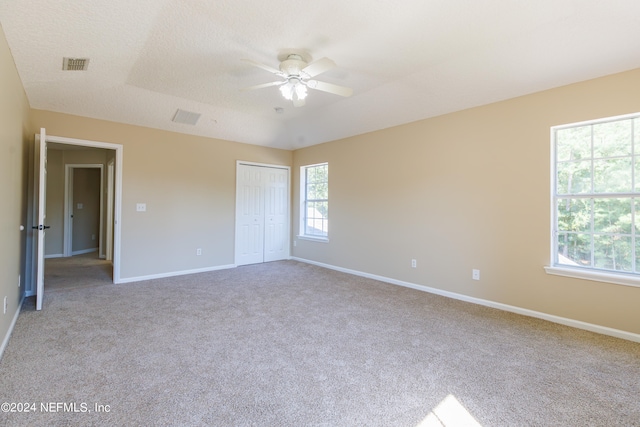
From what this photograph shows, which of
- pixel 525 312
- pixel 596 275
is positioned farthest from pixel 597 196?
pixel 525 312

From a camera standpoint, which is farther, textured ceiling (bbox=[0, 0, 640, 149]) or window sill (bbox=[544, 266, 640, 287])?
window sill (bbox=[544, 266, 640, 287])

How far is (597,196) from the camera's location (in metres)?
3.00

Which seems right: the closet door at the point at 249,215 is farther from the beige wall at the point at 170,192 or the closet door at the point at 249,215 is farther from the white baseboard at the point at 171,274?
the white baseboard at the point at 171,274

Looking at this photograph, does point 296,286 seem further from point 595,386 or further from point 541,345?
point 595,386

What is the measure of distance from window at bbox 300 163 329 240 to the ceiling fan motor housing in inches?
120

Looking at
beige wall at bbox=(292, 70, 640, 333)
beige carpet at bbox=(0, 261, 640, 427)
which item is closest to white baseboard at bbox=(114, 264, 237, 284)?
beige carpet at bbox=(0, 261, 640, 427)

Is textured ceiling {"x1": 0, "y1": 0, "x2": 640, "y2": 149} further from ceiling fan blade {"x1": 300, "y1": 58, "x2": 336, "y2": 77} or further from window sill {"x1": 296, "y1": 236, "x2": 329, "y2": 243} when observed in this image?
window sill {"x1": 296, "y1": 236, "x2": 329, "y2": 243}

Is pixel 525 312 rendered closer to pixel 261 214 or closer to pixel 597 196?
pixel 597 196

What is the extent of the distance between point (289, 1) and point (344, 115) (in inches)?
101

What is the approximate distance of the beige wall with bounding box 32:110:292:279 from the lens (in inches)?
176

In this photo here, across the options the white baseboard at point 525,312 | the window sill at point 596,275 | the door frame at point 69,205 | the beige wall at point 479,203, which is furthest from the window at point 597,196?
the door frame at point 69,205

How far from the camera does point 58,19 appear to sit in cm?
233

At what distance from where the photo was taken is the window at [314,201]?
600 centimetres

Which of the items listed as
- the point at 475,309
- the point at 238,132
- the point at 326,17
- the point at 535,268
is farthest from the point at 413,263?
the point at 238,132
